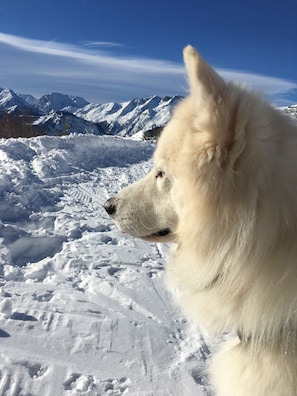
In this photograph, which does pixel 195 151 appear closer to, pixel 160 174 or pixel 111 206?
pixel 160 174

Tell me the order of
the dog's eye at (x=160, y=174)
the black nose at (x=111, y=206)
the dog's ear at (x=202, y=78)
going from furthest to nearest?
1. the black nose at (x=111, y=206)
2. the dog's eye at (x=160, y=174)
3. the dog's ear at (x=202, y=78)

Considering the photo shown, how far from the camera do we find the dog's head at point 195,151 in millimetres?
1866

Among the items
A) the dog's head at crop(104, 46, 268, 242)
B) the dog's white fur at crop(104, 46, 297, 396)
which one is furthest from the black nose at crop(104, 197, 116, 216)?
the dog's white fur at crop(104, 46, 297, 396)

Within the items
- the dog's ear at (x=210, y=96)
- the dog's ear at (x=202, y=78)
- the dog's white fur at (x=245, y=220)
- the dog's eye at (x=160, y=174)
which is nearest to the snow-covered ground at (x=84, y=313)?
the dog's white fur at (x=245, y=220)

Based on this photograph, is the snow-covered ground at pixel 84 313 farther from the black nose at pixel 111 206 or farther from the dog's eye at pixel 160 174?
the dog's eye at pixel 160 174

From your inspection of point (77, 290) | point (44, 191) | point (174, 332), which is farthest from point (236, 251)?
point (44, 191)

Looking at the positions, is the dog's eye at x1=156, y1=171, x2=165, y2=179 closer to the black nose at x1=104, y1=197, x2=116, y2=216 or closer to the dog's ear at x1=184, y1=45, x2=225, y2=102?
the black nose at x1=104, y1=197, x2=116, y2=216

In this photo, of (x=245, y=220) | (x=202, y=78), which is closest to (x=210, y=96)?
(x=202, y=78)

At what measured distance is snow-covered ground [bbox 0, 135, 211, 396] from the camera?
9.41 ft

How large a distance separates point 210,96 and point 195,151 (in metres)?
0.28

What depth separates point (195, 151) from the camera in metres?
2.00

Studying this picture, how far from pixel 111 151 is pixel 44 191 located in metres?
9.53

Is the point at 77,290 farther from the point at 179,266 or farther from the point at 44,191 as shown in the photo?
the point at 44,191

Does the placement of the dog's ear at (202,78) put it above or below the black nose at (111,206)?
above
